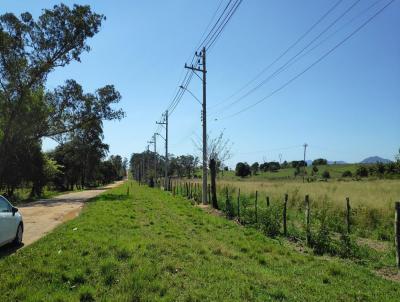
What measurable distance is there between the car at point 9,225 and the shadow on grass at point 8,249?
0.39 ft

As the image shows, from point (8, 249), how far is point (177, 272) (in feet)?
18.8

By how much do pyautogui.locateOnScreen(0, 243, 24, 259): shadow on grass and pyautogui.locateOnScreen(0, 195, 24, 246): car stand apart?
4.6 inches

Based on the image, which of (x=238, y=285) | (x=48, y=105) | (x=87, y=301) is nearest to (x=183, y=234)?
(x=238, y=285)

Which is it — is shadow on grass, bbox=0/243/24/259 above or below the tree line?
below

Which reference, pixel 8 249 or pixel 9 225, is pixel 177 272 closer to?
pixel 9 225

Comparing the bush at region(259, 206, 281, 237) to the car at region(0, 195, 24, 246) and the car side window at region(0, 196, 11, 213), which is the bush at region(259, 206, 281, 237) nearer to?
the car at region(0, 195, 24, 246)

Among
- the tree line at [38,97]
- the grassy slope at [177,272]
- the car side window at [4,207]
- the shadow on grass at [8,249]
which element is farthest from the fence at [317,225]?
the tree line at [38,97]

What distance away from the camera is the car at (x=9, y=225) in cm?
1075

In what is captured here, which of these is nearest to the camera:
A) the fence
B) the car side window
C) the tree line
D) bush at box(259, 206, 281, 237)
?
the fence

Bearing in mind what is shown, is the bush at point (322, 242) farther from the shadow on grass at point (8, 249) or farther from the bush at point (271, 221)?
the shadow on grass at point (8, 249)

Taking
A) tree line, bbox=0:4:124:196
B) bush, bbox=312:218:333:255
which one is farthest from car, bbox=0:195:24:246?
tree line, bbox=0:4:124:196

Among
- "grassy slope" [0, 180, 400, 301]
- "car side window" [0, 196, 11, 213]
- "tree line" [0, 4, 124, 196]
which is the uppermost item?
"tree line" [0, 4, 124, 196]

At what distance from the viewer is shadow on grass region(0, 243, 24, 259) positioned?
417 inches

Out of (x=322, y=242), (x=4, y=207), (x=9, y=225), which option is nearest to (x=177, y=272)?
(x=322, y=242)
